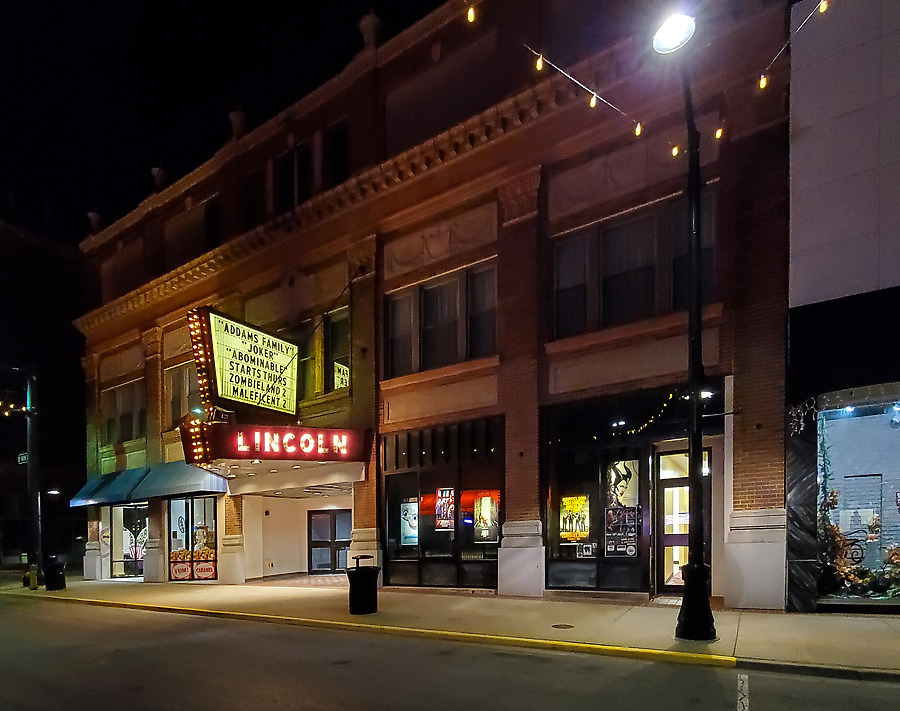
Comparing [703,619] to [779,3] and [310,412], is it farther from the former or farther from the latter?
[310,412]

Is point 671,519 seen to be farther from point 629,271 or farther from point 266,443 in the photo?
point 266,443

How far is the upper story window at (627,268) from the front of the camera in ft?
47.5

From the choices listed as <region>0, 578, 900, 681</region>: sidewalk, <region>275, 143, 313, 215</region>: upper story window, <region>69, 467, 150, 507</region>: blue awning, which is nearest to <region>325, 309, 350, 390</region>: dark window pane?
<region>275, 143, 313, 215</region>: upper story window

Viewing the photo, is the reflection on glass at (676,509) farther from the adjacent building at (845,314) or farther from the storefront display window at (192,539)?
the storefront display window at (192,539)

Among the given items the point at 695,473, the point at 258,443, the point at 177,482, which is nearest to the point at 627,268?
the point at 695,473

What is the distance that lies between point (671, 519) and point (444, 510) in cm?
545

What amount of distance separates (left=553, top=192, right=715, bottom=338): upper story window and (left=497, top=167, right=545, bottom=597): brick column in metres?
0.60

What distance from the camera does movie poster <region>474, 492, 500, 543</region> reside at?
1698cm

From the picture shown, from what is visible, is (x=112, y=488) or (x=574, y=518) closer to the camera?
(x=574, y=518)

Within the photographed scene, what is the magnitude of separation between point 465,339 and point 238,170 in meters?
11.4

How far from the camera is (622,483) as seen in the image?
15.0 metres

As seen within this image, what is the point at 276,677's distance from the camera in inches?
364

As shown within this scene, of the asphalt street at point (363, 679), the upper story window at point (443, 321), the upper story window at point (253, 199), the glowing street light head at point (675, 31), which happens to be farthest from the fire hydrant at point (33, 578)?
the glowing street light head at point (675, 31)

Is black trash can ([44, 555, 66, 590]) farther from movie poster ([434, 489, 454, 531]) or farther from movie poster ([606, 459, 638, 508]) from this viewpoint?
movie poster ([606, 459, 638, 508])
